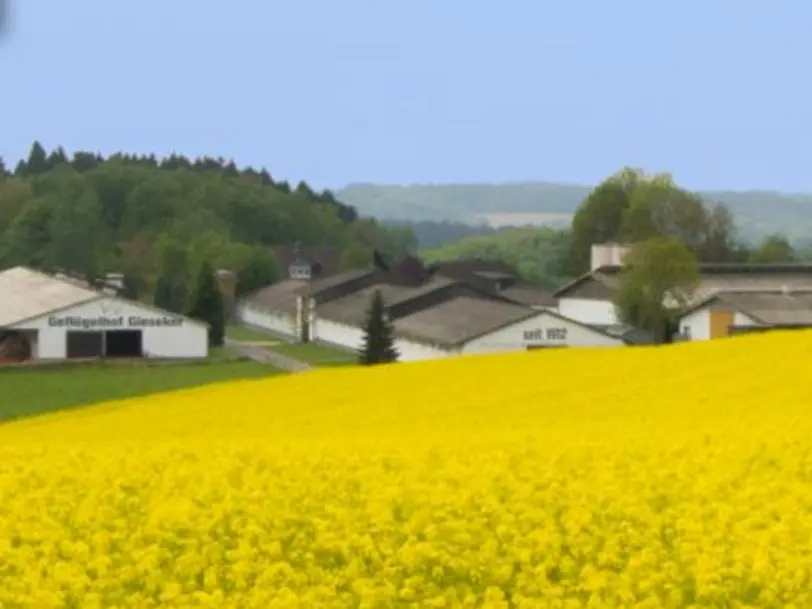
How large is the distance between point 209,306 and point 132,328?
12599 mm

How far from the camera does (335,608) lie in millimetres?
7770

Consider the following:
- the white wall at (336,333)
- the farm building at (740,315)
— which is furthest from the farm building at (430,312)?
the farm building at (740,315)

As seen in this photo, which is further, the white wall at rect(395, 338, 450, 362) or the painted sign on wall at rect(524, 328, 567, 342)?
the white wall at rect(395, 338, 450, 362)

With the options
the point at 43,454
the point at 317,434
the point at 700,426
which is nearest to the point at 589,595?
the point at 43,454

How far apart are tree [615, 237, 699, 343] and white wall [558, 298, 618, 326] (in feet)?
9.91

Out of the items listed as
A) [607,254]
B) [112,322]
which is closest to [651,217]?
[607,254]

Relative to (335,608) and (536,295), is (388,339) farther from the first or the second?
(335,608)

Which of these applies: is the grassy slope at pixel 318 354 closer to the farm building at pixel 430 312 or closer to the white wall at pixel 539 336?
the farm building at pixel 430 312

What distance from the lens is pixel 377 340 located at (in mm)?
53281

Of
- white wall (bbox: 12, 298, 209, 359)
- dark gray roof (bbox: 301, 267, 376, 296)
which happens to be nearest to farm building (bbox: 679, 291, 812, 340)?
white wall (bbox: 12, 298, 209, 359)

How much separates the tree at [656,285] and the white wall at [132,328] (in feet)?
54.2

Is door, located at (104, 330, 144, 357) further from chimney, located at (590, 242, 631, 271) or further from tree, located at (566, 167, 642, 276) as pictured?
tree, located at (566, 167, 642, 276)

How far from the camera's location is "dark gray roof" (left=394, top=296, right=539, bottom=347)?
51781 mm

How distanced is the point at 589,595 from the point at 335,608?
4.08ft
